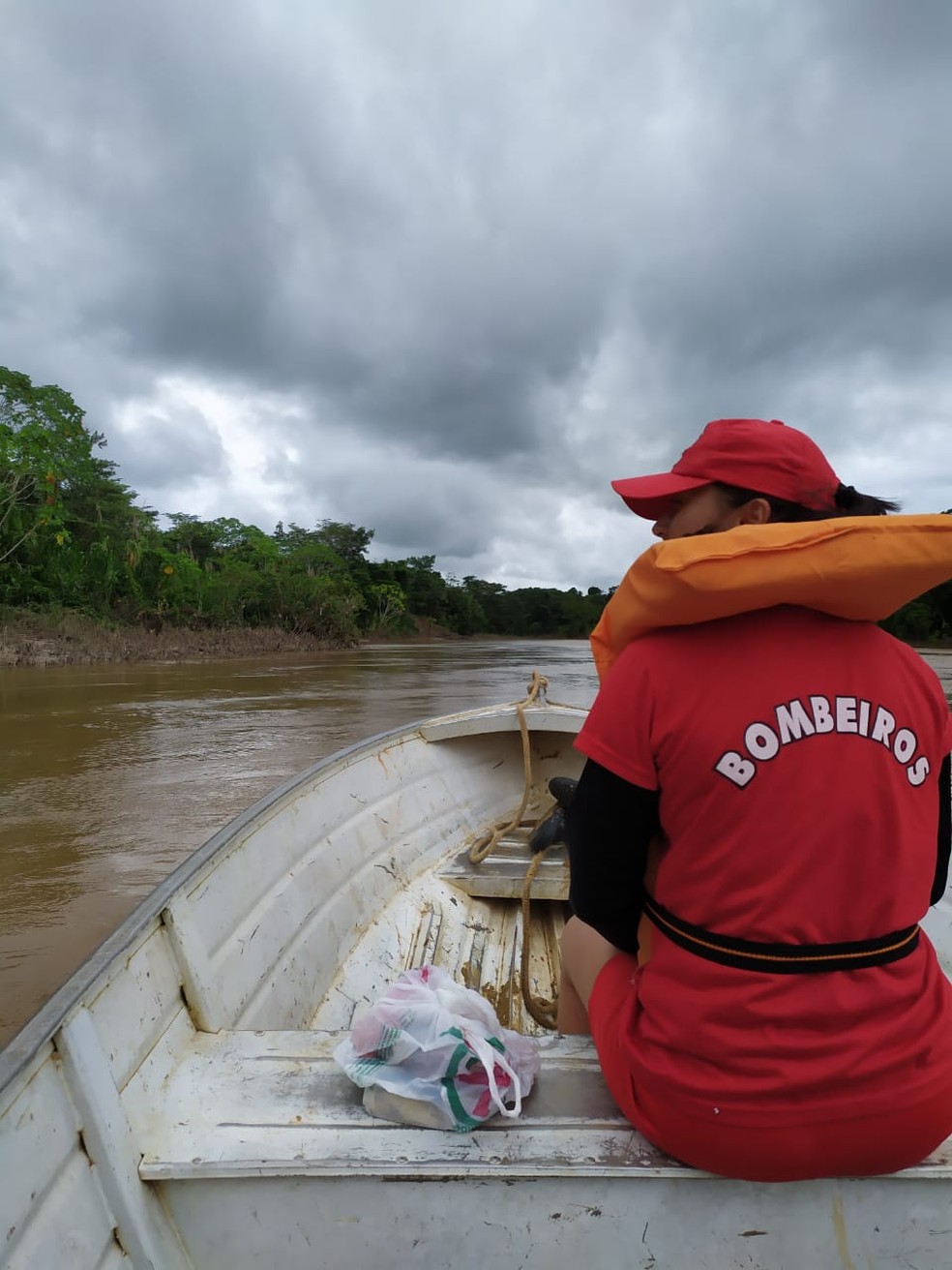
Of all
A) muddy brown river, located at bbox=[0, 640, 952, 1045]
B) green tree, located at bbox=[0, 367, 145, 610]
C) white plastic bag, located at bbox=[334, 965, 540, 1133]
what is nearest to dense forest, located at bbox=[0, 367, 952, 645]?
green tree, located at bbox=[0, 367, 145, 610]

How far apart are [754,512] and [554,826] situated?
2.29 metres

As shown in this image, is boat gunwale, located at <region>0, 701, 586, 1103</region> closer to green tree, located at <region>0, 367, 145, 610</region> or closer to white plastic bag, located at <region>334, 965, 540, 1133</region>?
white plastic bag, located at <region>334, 965, 540, 1133</region>

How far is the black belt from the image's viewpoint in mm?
855

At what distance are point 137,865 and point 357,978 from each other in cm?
262

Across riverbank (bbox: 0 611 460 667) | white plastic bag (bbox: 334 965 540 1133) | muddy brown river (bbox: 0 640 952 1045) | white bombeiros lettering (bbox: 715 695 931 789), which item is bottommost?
muddy brown river (bbox: 0 640 952 1045)

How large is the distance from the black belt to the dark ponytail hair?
0.53 metres

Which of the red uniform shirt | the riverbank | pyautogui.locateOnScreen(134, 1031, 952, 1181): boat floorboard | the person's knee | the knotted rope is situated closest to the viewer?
the red uniform shirt

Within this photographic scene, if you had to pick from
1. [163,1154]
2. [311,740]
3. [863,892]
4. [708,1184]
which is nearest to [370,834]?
[163,1154]

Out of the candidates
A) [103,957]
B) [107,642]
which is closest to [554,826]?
[103,957]

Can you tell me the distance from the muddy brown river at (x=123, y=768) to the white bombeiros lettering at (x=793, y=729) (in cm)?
237

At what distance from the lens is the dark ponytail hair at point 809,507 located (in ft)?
3.24

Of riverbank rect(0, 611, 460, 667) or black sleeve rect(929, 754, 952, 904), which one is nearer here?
black sleeve rect(929, 754, 952, 904)

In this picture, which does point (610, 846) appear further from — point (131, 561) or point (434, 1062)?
point (131, 561)

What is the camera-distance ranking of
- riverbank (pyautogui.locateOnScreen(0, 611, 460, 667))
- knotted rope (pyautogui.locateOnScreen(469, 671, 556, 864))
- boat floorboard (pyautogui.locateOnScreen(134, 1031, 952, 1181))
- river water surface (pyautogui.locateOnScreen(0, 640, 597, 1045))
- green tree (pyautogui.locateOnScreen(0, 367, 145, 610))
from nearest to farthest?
boat floorboard (pyautogui.locateOnScreen(134, 1031, 952, 1181)) < knotted rope (pyautogui.locateOnScreen(469, 671, 556, 864)) < river water surface (pyautogui.locateOnScreen(0, 640, 597, 1045)) < riverbank (pyautogui.locateOnScreen(0, 611, 460, 667)) < green tree (pyautogui.locateOnScreen(0, 367, 145, 610))
